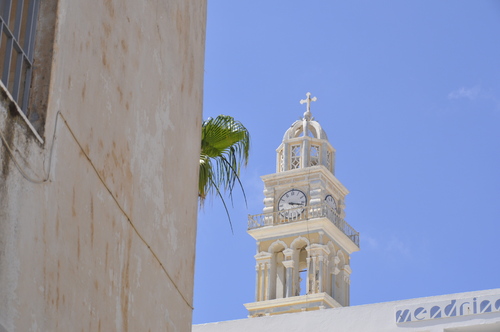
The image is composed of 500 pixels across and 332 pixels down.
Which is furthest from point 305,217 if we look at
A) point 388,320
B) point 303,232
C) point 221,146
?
point 221,146

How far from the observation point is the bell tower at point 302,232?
2095 inches

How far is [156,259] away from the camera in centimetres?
955

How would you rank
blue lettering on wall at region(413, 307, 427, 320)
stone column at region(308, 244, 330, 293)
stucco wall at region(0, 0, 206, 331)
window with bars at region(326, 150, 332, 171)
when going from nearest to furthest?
1. stucco wall at region(0, 0, 206, 331)
2. blue lettering on wall at region(413, 307, 427, 320)
3. stone column at region(308, 244, 330, 293)
4. window with bars at region(326, 150, 332, 171)

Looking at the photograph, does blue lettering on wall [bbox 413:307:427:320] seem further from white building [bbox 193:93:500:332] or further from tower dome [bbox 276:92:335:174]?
tower dome [bbox 276:92:335:174]

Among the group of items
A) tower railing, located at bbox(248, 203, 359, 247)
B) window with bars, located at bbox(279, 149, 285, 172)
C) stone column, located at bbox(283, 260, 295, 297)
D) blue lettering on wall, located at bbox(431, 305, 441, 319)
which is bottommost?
blue lettering on wall, located at bbox(431, 305, 441, 319)

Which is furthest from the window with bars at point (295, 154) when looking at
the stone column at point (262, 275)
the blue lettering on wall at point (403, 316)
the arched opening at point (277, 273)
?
the blue lettering on wall at point (403, 316)

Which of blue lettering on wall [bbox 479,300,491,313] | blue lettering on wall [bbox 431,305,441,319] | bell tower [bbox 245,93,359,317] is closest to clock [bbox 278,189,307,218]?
bell tower [bbox 245,93,359,317]

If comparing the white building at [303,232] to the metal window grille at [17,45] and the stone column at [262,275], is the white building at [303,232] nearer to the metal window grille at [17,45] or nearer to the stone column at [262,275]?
the stone column at [262,275]

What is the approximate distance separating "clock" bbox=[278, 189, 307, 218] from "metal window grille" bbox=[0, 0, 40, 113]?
47184mm

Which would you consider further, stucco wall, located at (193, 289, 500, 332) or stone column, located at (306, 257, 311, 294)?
stone column, located at (306, 257, 311, 294)

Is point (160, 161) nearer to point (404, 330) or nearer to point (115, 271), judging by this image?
point (115, 271)

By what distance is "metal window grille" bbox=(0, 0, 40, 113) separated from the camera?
7141mm

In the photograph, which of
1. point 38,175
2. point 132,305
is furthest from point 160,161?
point 38,175

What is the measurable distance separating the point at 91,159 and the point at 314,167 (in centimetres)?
4577
